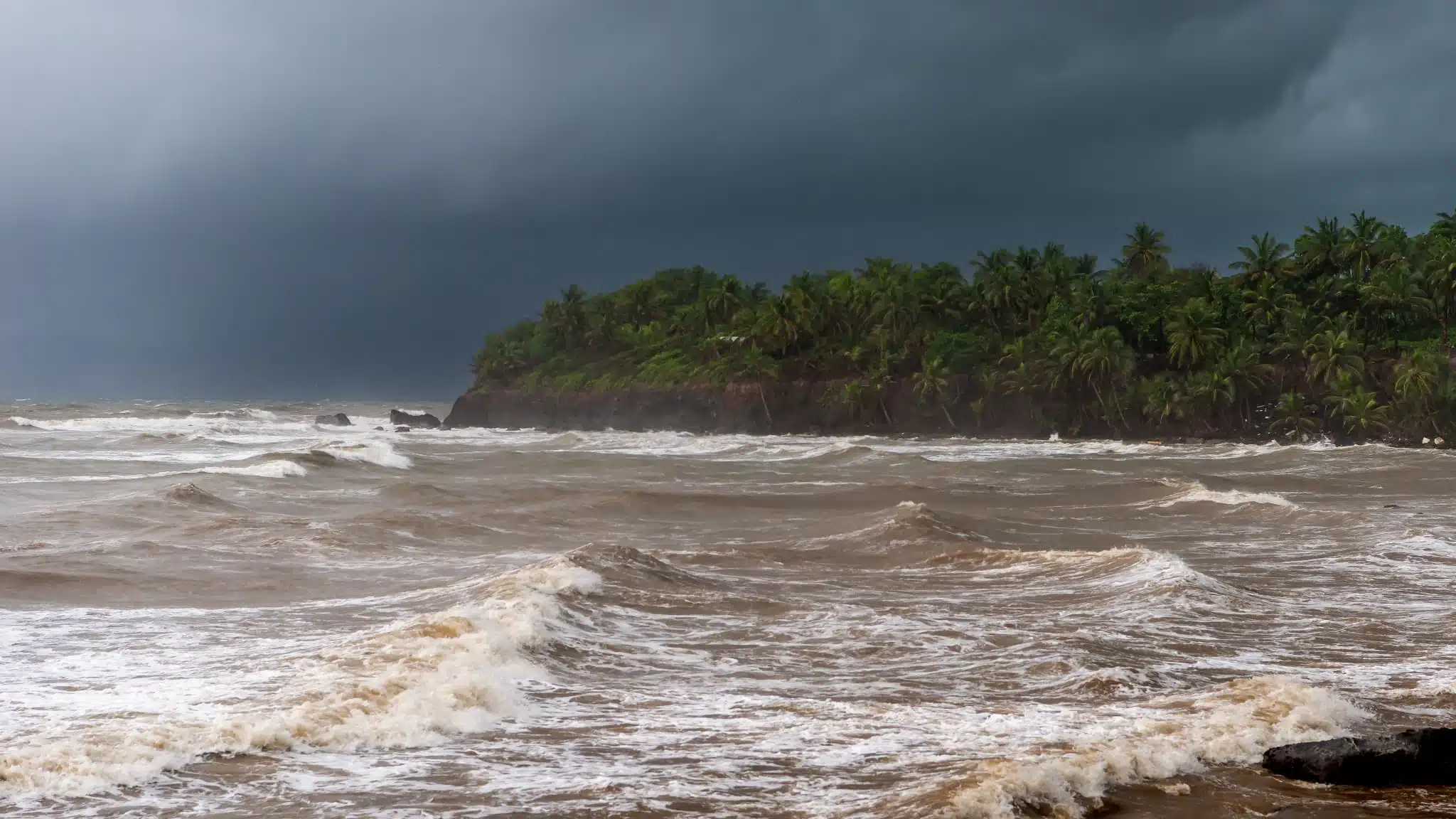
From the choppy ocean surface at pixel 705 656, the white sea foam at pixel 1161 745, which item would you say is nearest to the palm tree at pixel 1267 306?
the choppy ocean surface at pixel 705 656

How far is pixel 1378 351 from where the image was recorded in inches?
2251

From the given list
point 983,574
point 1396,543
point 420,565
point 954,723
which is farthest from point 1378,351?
point 954,723

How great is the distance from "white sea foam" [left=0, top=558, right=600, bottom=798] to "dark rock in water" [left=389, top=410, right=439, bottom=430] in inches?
3161

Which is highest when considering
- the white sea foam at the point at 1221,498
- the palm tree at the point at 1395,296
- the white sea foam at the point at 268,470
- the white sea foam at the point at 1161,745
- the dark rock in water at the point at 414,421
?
the palm tree at the point at 1395,296

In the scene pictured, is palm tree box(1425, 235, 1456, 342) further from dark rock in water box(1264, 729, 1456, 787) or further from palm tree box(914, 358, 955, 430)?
dark rock in water box(1264, 729, 1456, 787)

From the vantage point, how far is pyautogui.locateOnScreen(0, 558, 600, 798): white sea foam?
6.59 meters

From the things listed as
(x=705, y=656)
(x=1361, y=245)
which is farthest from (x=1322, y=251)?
(x=705, y=656)

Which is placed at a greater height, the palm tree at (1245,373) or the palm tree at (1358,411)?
the palm tree at (1245,373)

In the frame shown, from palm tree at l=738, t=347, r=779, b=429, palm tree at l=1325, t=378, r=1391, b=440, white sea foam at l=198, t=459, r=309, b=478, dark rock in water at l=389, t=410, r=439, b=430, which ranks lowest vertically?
white sea foam at l=198, t=459, r=309, b=478

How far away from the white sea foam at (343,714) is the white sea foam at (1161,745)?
3386mm

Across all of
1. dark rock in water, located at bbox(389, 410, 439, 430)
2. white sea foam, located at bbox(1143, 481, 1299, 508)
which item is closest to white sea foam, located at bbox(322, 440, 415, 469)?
white sea foam, located at bbox(1143, 481, 1299, 508)

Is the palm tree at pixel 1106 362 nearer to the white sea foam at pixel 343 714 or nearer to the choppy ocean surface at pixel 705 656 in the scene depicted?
the choppy ocean surface at pixel 705 656

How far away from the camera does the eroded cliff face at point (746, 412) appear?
7125 centimetres

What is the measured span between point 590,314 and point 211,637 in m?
91.9
